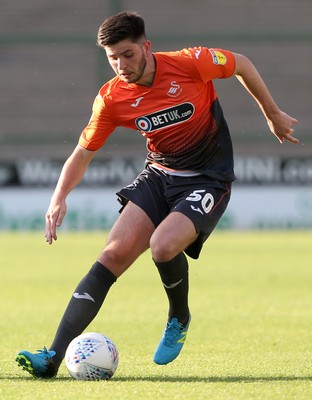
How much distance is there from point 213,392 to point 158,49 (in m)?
13.3

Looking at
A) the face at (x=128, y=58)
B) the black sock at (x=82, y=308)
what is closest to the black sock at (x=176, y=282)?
the black sock at (x=82, y=308)

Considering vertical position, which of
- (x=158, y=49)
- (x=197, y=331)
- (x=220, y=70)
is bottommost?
(x=158, y=49)

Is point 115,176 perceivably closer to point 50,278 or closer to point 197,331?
point 50,278

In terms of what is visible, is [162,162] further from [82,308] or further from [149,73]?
[82,308]

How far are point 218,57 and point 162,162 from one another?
2.14 ft

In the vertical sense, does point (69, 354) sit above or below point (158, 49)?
above

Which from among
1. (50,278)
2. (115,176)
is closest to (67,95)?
(115,176)

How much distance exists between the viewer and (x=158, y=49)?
56.7 feet

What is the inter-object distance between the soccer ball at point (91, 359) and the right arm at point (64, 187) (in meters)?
0.56

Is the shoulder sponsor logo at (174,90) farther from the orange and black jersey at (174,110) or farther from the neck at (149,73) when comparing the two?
the neck at (149,73)

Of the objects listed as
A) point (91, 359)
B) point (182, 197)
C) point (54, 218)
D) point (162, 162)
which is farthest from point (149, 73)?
point (91, 359)

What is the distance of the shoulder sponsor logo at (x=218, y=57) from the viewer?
5.31 meters

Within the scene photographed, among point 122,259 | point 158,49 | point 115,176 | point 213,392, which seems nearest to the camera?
point 213,392

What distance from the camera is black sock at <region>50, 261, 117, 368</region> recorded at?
195 inches
